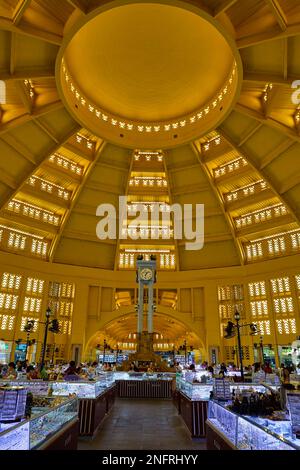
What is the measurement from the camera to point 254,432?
4102 millimetres

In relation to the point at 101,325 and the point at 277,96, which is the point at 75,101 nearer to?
the point at 277,96

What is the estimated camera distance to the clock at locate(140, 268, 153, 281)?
29.8 meters

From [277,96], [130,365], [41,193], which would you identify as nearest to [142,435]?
[130,365]

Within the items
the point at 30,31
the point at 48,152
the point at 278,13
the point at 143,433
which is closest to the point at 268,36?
the point at 278,13

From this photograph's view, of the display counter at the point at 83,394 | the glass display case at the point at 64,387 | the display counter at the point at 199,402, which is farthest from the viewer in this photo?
the display counter at the point at 199,402

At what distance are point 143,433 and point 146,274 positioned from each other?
69.3 feet

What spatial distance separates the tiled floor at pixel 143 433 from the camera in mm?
7734

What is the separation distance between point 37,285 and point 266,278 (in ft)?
72.4

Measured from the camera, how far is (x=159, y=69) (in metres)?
20.9

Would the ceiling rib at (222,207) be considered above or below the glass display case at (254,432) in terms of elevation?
above

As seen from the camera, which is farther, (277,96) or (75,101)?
(75,101)

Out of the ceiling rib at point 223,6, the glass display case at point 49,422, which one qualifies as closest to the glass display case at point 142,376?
the glass display case at point 49,422

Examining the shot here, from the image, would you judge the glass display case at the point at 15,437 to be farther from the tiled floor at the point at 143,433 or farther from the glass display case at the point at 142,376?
the glass display case at the point at 142,376

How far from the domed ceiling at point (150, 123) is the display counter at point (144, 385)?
16.0 meters
